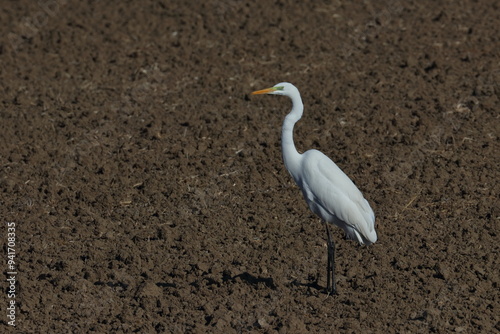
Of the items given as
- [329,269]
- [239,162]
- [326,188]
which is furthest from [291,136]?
[239,162]

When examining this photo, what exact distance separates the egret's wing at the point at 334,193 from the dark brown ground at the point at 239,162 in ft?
1.95

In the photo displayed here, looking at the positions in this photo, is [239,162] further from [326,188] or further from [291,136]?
[326,188]

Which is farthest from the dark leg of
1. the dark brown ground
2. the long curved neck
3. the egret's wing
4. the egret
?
the long curved neck

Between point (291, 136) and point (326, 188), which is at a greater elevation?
point (291, 136)

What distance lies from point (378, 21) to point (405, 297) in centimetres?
699

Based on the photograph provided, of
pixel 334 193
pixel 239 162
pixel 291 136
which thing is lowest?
pixel 239 162

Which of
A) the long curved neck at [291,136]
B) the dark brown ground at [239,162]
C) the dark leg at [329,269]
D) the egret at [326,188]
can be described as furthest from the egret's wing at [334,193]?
the dark brown ground at [239,162]

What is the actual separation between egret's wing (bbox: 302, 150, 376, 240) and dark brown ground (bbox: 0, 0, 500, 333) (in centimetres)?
59

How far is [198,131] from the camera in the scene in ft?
33.5

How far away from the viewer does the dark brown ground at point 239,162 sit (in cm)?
709

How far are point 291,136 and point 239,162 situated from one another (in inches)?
98.1

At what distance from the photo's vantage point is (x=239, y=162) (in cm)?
958

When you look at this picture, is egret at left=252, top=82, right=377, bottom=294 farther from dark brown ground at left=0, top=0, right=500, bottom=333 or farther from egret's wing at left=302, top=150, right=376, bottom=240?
dark brown ground at left=0, top=0, right=500, bottom=333

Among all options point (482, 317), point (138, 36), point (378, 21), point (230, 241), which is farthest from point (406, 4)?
point (482, 317)
